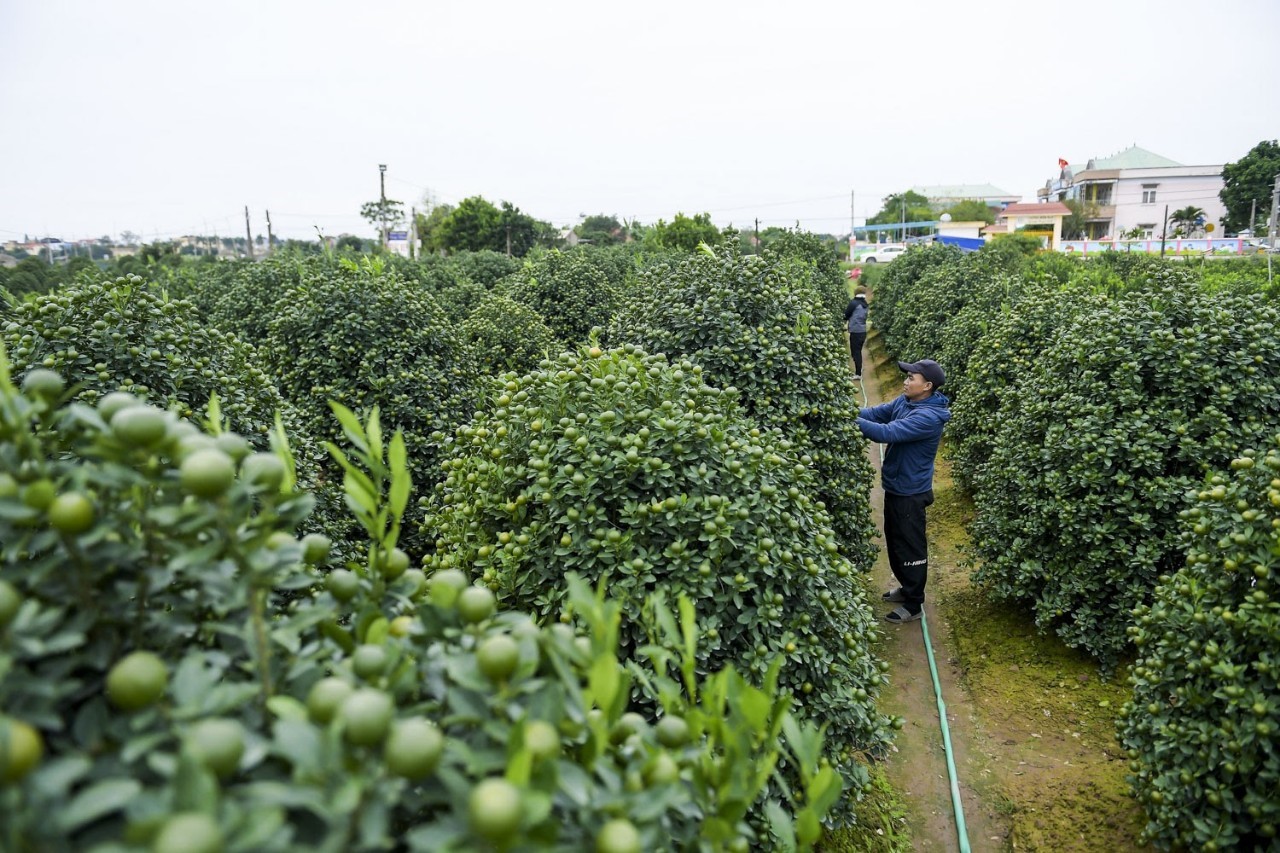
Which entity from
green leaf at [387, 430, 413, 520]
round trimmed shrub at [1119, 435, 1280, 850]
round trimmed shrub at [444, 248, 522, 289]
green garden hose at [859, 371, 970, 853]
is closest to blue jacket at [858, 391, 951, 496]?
green garden hose at [859, 371, 970, 853]

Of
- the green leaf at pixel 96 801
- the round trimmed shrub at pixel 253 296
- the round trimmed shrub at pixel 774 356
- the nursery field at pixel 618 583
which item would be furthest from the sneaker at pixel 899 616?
the round trimmed shrub at pixel 253 296

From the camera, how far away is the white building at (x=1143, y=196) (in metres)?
61.6

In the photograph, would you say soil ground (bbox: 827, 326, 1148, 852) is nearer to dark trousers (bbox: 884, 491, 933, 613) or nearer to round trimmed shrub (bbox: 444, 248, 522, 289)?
dark trousers (bbox: 884, 491, 933, 613)

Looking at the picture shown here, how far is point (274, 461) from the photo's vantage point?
1.31m

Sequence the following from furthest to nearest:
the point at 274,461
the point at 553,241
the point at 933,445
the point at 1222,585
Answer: the point at 553,241, the point at 933,445, the point at 1222,585, the point at 274,461

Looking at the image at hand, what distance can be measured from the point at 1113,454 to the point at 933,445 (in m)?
1.24

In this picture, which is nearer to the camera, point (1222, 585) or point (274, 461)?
point (274, 461)

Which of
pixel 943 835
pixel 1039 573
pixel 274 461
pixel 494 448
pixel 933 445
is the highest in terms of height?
pixel 274 461

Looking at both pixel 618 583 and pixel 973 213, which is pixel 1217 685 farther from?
pixel 973 213

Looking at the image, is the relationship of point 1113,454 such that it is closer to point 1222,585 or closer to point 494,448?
point 1222,585

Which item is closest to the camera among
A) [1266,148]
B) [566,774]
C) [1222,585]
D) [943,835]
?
[566,774]

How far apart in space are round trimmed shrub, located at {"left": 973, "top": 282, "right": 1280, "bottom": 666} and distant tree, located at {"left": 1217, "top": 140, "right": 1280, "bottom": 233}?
5321cm

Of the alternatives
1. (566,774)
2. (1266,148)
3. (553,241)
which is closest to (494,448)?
(566,774)

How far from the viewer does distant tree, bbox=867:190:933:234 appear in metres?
83.8
